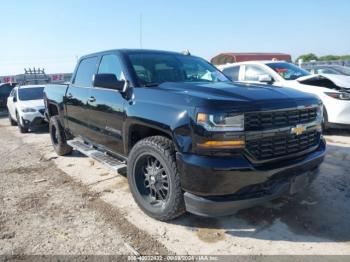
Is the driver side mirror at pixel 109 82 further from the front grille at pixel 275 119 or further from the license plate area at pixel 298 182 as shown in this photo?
the license plate area at pixel 298 182

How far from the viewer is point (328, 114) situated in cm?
734

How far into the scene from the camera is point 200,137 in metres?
3.10

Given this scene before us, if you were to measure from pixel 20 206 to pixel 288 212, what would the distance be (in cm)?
326


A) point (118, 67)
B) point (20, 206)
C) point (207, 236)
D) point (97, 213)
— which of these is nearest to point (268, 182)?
point (207, 236)

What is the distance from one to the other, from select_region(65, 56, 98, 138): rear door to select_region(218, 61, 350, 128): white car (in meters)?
2.88

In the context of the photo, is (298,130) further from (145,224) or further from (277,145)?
(145,224)

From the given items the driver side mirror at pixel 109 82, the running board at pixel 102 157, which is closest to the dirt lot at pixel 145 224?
the running board at pixel 102 157

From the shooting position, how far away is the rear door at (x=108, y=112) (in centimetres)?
429

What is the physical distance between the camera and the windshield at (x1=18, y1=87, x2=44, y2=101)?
11.6m

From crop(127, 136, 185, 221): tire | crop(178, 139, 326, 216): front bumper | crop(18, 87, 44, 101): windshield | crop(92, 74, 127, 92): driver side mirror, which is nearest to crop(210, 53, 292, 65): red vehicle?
crop(18, 87, 44, 101): windshield

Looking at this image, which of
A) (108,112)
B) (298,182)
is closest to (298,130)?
(298,182)

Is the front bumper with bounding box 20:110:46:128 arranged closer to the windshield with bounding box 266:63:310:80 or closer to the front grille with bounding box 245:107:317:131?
the windshield with bounding box 266:63:310:80

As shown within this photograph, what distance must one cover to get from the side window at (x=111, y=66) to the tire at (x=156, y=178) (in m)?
1.10

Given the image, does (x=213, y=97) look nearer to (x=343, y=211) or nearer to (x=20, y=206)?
(x=343, y=211)
